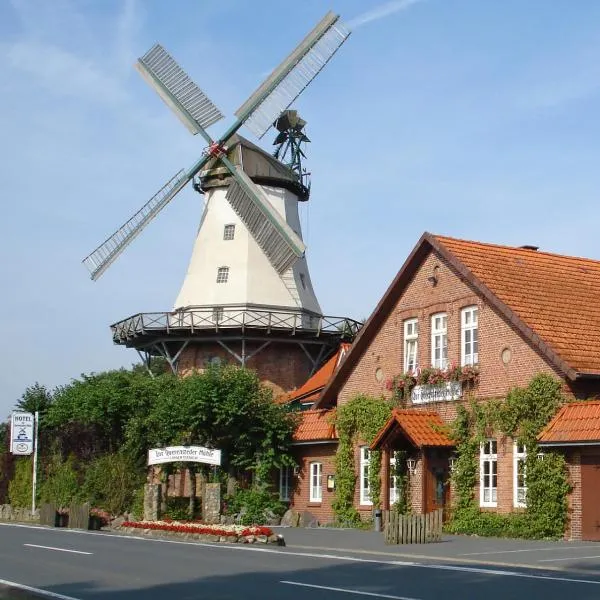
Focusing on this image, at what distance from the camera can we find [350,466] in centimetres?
3319

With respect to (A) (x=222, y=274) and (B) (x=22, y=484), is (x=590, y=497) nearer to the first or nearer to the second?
(B) (x=22, y=484)

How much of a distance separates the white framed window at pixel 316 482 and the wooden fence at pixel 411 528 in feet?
37.2

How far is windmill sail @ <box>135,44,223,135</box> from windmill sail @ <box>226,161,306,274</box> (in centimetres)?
251

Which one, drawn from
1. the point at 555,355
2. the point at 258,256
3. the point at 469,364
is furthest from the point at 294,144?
the point at 555,355

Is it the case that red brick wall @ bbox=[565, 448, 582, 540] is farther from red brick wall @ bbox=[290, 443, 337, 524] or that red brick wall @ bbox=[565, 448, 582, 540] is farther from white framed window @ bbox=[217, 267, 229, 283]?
white framed window @ bbox=[217, 267, 229, 283]

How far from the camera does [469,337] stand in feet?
96.7

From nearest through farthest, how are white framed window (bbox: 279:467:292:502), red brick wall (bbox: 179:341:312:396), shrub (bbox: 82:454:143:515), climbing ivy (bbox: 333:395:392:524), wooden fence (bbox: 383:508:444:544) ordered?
wooden fence (bbox: 383:508:444:544), climbing ivy (bbox: 333:395:392:524), white framed window (bbox: 279:467:292:502), shrub (bbox: 82:454:143:515), red brick wall (bbox: 179:341:312:396)

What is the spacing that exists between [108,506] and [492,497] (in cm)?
1478

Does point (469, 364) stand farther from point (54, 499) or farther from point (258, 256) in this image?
point (258, 256)

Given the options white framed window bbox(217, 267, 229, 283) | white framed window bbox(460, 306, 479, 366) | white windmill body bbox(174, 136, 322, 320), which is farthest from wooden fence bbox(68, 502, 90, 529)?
white framed window bbox(217, 267, 229, 283)

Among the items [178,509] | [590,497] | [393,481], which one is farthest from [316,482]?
[590,497]

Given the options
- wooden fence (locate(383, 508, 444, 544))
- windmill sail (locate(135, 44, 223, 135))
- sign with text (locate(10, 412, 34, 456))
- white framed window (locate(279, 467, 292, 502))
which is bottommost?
wooden fence (locate(383, 508, 444, 544))

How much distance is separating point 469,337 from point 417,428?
290cm

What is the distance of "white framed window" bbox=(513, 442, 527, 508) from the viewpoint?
2647 centimetres
